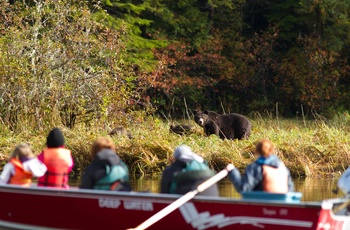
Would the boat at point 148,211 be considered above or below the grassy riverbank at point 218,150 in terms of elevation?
below

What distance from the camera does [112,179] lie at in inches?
490

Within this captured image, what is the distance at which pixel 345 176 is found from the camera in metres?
12.2

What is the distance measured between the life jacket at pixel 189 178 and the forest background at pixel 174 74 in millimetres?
8003

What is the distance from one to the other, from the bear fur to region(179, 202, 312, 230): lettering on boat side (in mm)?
12496

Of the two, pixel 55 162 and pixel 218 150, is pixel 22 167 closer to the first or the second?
pixel 55 162

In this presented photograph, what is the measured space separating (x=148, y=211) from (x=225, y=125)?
13.2 m

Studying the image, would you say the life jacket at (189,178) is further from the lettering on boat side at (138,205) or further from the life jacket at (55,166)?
the life jacket at (55,166)

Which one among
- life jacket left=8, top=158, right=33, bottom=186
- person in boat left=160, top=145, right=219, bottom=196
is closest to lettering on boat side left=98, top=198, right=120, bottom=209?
person in boat left=160, top=145, right=219, bottom=196

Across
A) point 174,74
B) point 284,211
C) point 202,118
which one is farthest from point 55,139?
point 174,74

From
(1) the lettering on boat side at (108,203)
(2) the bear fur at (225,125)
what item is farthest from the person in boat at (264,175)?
(2) the bear fur at (225,125)

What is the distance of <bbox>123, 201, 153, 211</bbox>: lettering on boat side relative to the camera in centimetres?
1198

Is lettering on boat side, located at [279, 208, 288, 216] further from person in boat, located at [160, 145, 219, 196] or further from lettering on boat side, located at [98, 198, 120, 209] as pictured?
lettering on boat side, located at [98, 198, 120, 209]

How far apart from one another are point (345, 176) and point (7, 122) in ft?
44.2

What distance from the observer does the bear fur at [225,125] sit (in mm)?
24422
